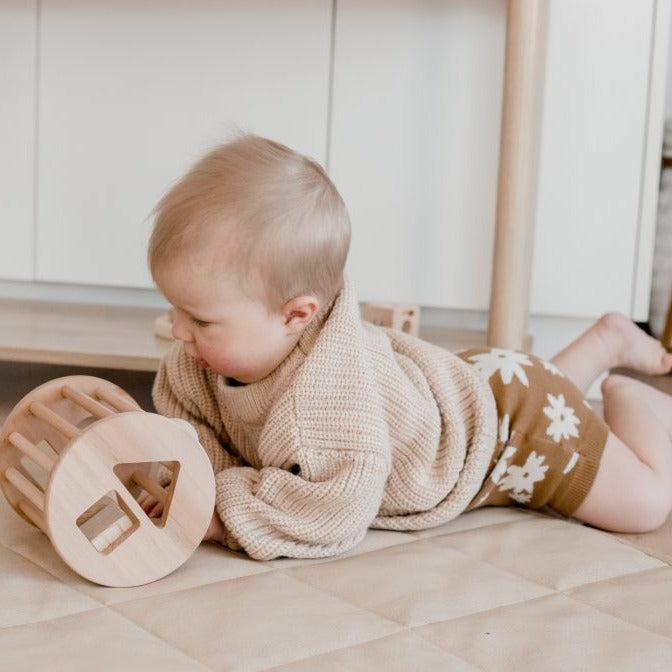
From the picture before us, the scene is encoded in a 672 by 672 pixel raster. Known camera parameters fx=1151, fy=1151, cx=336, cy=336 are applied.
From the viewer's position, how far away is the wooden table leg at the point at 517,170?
5.04 ft

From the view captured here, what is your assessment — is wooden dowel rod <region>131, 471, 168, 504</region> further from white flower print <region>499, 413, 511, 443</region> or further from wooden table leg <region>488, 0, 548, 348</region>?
wooden table leg <region>488, 0, 548, 348</region>

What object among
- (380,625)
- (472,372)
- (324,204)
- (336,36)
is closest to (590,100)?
(336,36)

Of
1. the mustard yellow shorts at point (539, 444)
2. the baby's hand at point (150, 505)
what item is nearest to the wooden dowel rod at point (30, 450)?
the baby's hand at point (150, 505)

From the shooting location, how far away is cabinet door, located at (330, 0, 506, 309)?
5.74ft

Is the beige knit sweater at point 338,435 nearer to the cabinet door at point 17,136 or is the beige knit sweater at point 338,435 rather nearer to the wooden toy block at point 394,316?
the wooden toy block at point 394,316

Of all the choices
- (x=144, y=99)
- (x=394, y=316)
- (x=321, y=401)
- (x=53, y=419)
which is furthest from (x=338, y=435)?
(x=144, y=99)

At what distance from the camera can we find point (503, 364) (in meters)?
1.17

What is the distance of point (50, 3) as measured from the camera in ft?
6.00

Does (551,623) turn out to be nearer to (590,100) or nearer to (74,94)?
(590,100)

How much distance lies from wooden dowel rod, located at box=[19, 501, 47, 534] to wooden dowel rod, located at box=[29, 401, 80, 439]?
0.25 feet

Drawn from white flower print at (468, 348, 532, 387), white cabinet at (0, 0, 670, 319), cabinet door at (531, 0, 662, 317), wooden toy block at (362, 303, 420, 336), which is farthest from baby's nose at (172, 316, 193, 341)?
cabinet door at (531, 0, 662, 317)

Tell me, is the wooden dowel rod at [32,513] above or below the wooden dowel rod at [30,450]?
below

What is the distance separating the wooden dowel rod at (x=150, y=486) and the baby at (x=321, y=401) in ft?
0.08

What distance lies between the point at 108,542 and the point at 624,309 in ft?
3.64
